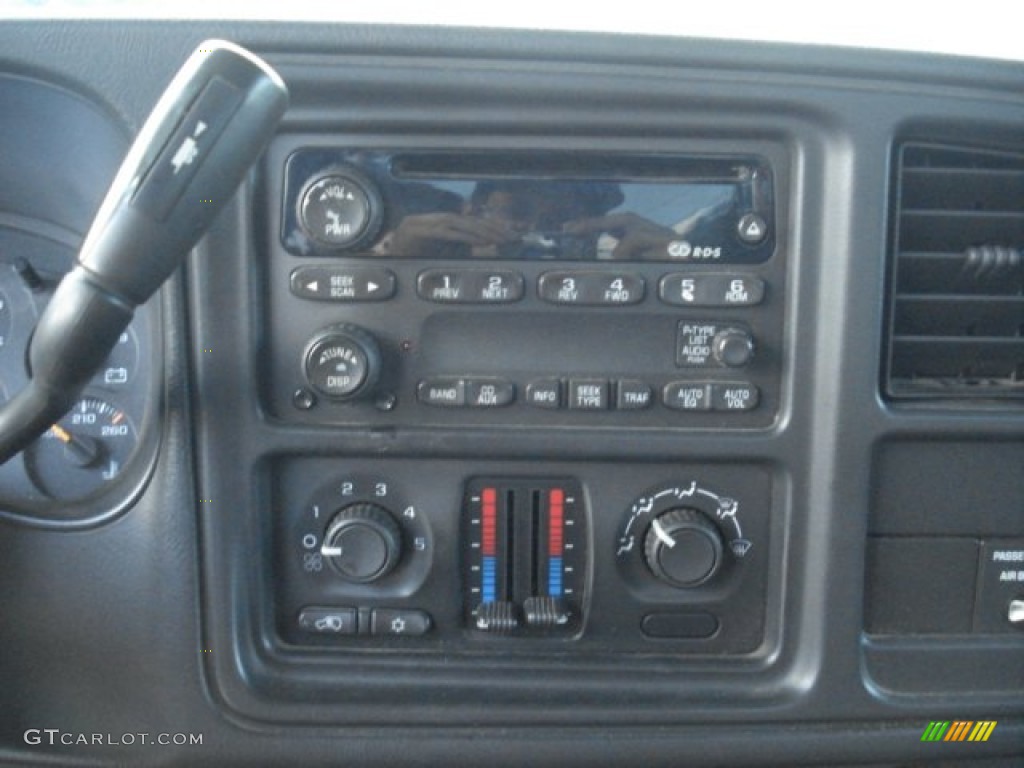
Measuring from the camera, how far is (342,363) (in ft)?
3.18

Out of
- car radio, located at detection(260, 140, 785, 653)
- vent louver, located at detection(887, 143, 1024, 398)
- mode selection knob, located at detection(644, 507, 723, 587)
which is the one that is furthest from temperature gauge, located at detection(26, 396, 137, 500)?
vent louver, located at detection(887, 143, 1024, 398)

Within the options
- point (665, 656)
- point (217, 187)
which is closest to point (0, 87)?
point (217, 187)

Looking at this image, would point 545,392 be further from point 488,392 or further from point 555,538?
point 555,538

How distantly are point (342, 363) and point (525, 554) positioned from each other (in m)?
0.28

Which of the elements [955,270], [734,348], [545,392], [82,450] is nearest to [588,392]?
[545,392]

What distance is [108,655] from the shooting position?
1.04 m

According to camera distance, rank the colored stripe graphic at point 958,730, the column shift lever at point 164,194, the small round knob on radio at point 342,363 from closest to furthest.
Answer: the column shift lever at point 164,194, the small round knob on radio at point 342,363, the colored stripe graphic at point 958,730

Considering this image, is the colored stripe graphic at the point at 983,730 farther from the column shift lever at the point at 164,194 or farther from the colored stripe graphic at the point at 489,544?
the column shift lever at the point at 164,194

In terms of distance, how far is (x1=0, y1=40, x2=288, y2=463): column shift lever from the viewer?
80 centimetres

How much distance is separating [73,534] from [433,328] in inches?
16.8

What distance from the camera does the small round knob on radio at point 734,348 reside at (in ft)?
3.20

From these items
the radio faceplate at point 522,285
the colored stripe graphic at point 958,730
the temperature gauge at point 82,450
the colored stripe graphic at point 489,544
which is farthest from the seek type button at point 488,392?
the colored stripe graphic at point 958,730

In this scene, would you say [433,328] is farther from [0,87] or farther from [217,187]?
[0,87]

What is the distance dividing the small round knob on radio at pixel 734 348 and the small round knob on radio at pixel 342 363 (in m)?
0.33
